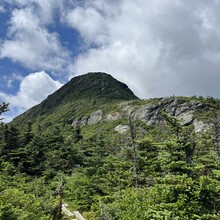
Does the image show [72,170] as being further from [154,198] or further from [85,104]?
[85,104]

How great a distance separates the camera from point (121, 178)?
32562 mm

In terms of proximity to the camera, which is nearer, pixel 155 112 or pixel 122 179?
pixel 122 179

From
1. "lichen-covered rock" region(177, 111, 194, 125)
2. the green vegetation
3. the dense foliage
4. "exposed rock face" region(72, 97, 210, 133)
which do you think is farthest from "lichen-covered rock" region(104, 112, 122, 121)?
the dense foliage

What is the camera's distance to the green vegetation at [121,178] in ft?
46.6

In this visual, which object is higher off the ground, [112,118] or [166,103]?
[166,103]

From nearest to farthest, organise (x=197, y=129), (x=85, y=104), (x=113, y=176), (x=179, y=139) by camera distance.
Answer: (x=179, y=139) → (x=113, y=176) → (x=197, y=129) → (x=85, y=104)

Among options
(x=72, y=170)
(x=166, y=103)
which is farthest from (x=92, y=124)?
(x=72, y=170)

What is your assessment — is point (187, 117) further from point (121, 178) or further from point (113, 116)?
point (121, 178)

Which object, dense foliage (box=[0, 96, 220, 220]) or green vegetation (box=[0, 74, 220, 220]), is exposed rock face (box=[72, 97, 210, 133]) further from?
dense foliage (box=[0, 96, 220, 220])

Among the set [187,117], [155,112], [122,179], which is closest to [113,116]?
[155,112]

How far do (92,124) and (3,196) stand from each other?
342 ft

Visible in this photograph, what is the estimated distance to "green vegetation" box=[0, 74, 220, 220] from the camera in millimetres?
14211

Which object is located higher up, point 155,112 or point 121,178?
point 155,112

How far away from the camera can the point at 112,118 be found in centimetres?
12319
